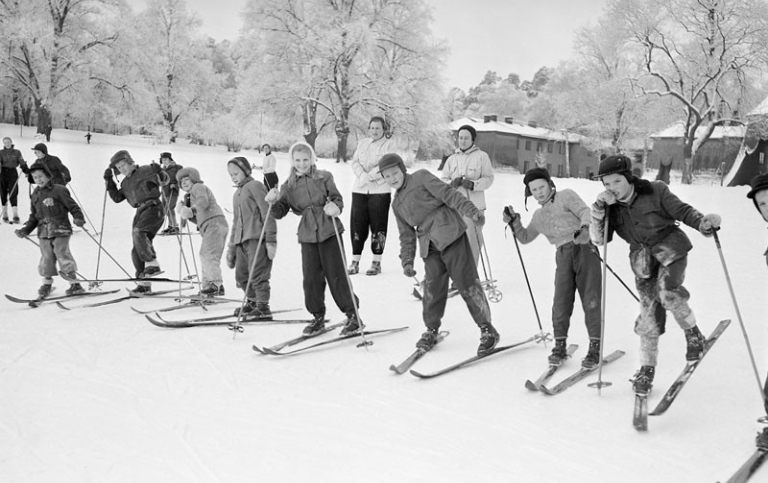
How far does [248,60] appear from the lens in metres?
23.9

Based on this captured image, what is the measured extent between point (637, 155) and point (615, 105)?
9.29 m

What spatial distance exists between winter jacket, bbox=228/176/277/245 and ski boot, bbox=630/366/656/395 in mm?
3333

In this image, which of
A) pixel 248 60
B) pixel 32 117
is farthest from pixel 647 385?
pixel 32 117

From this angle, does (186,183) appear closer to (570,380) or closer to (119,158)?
(119,158)

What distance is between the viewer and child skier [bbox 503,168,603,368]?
3.86 m

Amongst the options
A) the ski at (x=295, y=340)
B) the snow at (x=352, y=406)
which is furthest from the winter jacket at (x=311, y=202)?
the snow at (x=352, y=406)

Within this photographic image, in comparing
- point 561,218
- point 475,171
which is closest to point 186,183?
point 475,171

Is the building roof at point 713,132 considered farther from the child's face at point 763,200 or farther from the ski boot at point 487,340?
the child's face at point 763,200

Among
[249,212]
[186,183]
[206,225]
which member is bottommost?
[206,225]

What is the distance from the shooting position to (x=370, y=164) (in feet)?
23.5

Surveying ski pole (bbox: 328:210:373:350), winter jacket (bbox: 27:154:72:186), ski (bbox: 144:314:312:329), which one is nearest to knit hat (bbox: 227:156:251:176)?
ski pole (bbox: 328:210:373:350)

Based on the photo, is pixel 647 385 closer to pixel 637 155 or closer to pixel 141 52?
pixel 141 52

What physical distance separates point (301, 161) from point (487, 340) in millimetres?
2096

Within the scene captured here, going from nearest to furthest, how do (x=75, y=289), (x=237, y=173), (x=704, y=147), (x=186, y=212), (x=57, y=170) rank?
(x=237, y=173), (x=186, y=212), (x=75, y=289), (x=57, y=170), (x=704, y=147)
